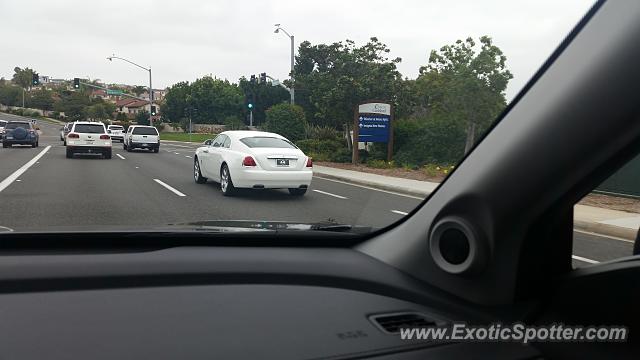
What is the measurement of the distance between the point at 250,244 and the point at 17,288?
3.76 ft

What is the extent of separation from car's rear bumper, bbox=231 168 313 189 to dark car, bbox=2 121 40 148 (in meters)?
28.9

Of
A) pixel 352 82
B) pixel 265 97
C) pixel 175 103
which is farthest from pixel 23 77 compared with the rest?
pixel 352 82

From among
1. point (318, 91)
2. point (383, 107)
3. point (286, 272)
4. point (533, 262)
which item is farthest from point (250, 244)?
point (318, 91)

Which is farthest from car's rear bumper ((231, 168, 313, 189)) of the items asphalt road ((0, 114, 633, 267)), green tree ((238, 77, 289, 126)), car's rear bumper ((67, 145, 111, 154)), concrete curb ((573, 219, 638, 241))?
green tree ((238, 77, 289, 126))

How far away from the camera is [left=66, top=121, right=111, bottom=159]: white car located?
25516mm

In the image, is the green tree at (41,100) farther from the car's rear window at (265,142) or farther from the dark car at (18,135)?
the car's rear window at (265,142)

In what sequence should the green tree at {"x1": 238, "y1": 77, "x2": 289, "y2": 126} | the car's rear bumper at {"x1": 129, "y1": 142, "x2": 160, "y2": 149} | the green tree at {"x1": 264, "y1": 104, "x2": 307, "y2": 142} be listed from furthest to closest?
the green tree at {"x1": 238, "y1": 77, "x2": 289, "y2": 126} → the green tree at {"x1": 264, "y1": 104, "x2": 307, "y2": 142} → the car's rear bumper at {"x1": 129, "y1": 142, "x2": 160, "y2": 149}

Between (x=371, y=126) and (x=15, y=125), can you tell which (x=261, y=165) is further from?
(x=15, y=125)

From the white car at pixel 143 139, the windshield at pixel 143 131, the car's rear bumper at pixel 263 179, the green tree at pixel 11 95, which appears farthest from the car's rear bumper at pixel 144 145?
the green tree at pixel 11 95

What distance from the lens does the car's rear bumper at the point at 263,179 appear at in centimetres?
1209

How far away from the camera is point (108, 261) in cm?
235

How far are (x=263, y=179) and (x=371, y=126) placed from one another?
512 inches

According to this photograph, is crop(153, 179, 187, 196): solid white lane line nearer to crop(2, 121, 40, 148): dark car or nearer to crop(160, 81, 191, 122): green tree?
crop(2, 121, 40, 148): dark car

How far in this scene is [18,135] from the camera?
3531 centimetres
